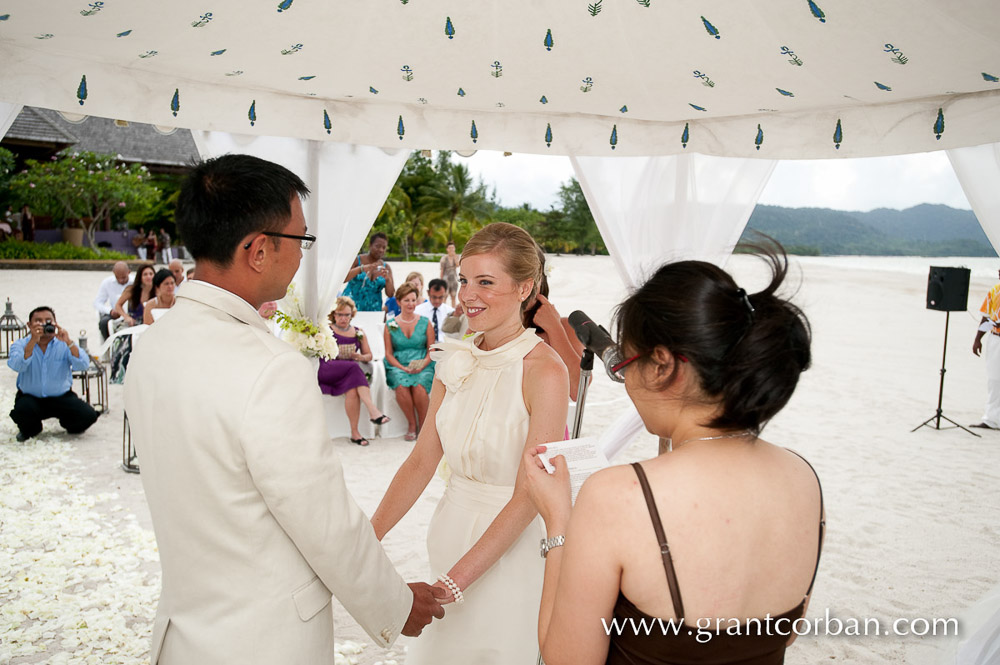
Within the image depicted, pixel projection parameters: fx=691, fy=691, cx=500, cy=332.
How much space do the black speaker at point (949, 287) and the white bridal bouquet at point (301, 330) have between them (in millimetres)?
7883

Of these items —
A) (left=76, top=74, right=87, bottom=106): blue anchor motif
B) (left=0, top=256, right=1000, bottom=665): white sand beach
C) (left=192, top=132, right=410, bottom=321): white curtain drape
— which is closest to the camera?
(left=76, top=74, right=87, bottom=106): blue anchor motif

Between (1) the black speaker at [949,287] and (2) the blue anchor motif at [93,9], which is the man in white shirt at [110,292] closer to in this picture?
(2) the blue anchor motif at [93,9]

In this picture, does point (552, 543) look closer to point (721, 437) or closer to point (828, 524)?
point (721, 437)

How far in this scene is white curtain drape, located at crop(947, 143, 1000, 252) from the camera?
377 centimetres

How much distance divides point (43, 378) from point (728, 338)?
789 centimetres

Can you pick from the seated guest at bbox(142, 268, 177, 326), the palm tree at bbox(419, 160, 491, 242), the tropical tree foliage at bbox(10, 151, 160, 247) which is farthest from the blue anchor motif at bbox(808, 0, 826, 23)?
the palm tree at bbox(419, 160, 491, 242)

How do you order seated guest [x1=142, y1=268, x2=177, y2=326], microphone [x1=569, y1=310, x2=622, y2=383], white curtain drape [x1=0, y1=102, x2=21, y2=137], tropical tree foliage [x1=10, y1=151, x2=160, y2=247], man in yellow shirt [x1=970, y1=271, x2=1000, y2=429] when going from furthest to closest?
tropical tree foliage [x1=10, y1=151, x2=160, y2=247] → seated guest [x1=142, y1=268, x2=177, y2=326] → man in yellow shirt [x1=970, y1=271, x2=1000, y2=429] → white curtain drape [x1=0, y1=102, x2=21, y2=137] → microphone [x1=569, y1=310, x2=622, y2=383]

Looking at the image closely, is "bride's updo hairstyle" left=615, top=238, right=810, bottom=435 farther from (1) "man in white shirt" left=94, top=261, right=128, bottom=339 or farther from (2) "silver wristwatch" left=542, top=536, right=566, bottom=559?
(1) "man in white shirt" left=94, top=261, right=128, bottom=339

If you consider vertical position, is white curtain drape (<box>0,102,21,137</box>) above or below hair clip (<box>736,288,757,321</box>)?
Answer: above

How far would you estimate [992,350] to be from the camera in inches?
347

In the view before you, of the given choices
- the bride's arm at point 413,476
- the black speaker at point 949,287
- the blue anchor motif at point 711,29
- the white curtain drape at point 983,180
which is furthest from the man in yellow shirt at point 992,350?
the bride's arm at point 413,476

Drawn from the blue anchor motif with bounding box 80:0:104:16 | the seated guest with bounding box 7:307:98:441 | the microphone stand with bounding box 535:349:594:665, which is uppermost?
the blue anchor motif with bounding box 80:0:104:16

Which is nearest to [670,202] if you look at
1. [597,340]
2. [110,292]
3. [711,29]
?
[711,29]

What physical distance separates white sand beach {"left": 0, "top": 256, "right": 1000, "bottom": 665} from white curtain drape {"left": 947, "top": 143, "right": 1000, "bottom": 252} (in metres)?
1.25
